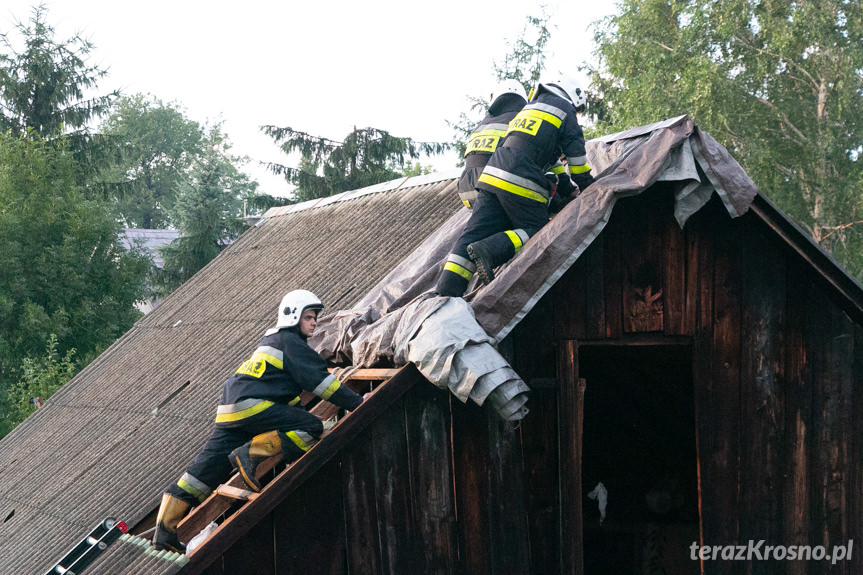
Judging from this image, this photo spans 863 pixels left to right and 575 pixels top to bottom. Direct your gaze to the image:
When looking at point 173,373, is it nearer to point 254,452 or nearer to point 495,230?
point 254,452

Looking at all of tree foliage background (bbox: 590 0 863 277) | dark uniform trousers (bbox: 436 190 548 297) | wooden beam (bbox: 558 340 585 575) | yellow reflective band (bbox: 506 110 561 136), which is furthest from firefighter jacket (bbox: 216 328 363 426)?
tree foliage background (bbox: 590 0 863 277)

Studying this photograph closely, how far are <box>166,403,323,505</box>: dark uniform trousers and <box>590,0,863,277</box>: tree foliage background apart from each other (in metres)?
23.9

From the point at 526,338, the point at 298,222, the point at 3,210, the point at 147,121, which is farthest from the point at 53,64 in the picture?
the point at 147,121

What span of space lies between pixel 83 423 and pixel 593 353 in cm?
693

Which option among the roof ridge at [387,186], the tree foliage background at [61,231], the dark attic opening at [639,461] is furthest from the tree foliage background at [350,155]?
the dark attic opening at [639,461]

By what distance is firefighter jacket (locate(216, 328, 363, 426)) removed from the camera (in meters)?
5.05

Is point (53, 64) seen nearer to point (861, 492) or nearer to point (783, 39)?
point (783, 39)

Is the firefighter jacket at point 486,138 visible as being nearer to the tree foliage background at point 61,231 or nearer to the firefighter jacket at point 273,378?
the firefighter jacket at point 273,378

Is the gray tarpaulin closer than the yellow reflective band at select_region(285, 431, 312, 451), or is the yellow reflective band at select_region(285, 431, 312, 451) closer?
the gray tarpaulin

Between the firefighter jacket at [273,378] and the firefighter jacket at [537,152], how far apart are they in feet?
5.97

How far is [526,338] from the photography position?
17.2 ft

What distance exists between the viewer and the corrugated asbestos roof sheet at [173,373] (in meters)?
7.85

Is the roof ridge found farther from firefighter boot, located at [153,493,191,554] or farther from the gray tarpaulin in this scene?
firefighter boot, located at [153,493,191,554]

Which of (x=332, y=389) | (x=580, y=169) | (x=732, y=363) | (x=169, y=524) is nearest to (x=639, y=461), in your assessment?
(x=732, y=363)
